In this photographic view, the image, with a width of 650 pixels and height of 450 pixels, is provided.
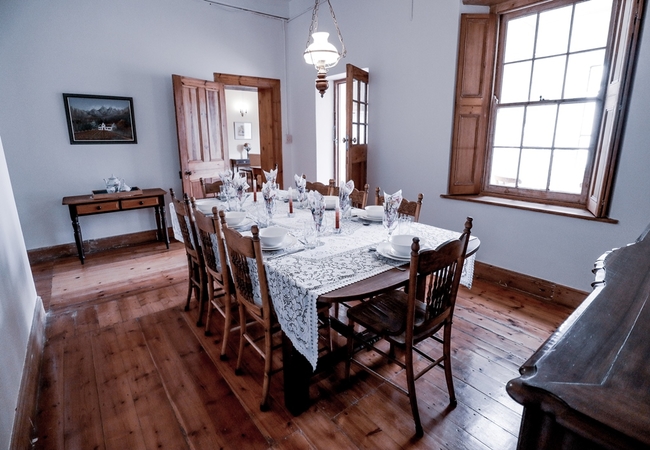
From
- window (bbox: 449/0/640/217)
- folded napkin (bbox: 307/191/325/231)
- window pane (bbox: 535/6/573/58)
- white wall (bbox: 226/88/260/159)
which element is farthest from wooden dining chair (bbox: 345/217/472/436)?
white wall (bbox: 226/88/260/159)

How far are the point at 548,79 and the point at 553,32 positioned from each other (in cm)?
37

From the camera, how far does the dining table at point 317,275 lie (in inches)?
57.7

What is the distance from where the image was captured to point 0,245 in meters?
1.97

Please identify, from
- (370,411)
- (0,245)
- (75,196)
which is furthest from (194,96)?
(370,411)

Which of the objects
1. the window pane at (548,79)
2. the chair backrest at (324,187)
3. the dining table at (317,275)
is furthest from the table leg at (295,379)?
the window pane at (548,79)

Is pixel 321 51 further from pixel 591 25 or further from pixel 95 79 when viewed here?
pixel 95 79

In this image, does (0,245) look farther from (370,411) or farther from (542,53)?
(542,53)

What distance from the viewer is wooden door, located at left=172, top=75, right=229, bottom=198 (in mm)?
4332

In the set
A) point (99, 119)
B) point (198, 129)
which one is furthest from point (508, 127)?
point (99, 119)

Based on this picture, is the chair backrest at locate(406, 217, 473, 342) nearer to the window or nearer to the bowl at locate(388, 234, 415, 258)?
the bowl at locate(388, 234, 415, 258)

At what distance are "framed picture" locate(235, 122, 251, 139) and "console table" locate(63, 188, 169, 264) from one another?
212 inches

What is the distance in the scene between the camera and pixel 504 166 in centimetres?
337

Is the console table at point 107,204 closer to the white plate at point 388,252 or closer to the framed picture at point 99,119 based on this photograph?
the framed picture at point 99,119

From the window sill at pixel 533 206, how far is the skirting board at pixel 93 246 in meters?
3.84
